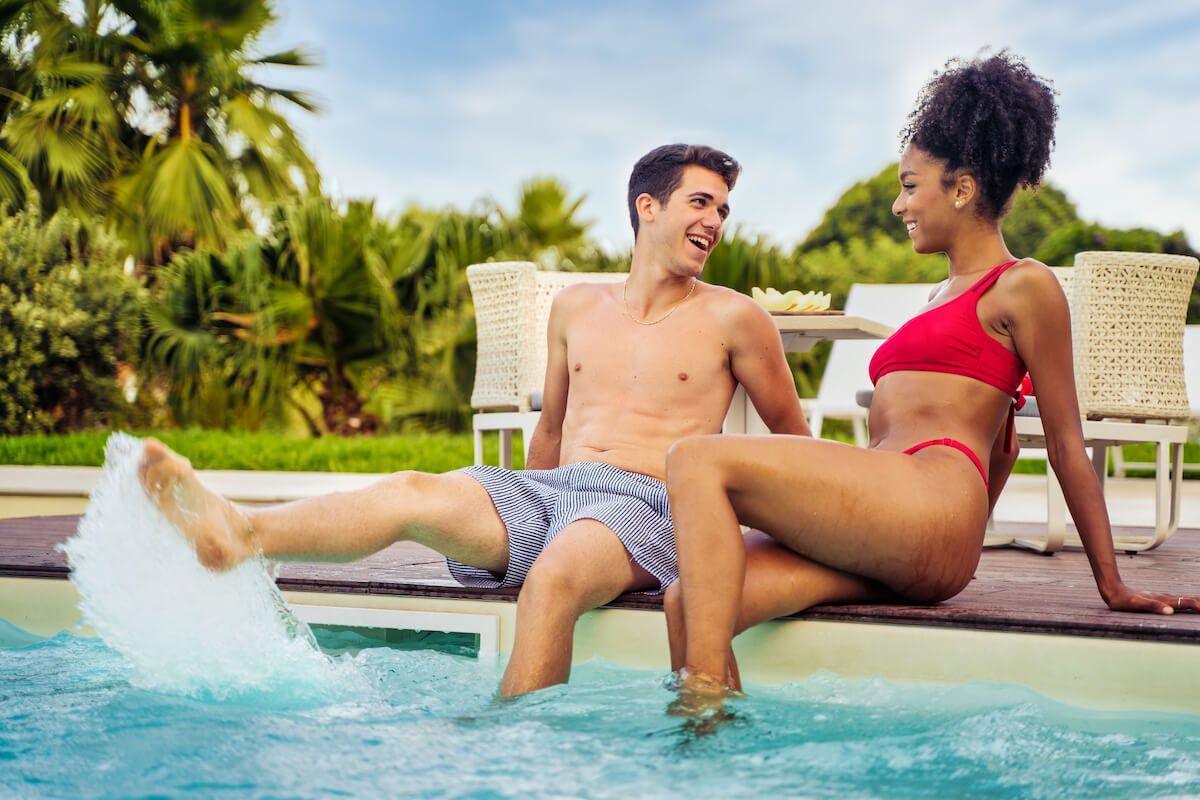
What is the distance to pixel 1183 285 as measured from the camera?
4.18 m

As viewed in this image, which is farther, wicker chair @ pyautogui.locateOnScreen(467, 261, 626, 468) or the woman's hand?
wicker chair @ pyautogui.locateOnScreen(467, 261, 626, 468)

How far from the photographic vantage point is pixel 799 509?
2090mm

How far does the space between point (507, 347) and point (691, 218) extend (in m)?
1.87

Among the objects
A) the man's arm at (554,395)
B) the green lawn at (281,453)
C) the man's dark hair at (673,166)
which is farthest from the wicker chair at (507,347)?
the green lawn at (281,453)

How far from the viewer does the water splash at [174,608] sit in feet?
6.97

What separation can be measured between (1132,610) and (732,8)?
18.5 m

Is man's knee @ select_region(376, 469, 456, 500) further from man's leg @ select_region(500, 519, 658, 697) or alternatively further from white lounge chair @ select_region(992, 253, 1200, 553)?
white lounge chair @ select_region(992, 253, 1200, 553)

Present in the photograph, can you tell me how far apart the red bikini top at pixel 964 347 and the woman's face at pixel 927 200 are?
0.13m

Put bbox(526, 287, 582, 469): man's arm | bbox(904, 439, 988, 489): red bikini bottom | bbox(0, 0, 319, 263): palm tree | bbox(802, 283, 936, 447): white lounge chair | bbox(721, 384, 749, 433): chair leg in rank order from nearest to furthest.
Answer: bbox(904, 439, 988, 489): red bikini bottom < bbox(526, 287, 582, 469): man's arm < bbox(721, 384, 749, 433): chair leg < bbox(802, 283, 936, 447): white lounge chair < bbox(0, 0, 319, 263): palm tree

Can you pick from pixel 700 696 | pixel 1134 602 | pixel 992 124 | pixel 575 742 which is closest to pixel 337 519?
pixel 575 742

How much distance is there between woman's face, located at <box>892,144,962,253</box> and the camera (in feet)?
7.43

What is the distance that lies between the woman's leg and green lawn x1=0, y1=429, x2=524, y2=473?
561 centimetres

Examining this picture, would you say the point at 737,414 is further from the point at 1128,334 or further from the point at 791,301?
the point at 1128,334

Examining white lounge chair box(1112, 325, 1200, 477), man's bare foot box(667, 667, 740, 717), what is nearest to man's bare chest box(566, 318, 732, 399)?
man's bare foot box(667, 667, 740, 717)
